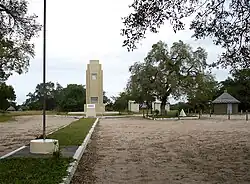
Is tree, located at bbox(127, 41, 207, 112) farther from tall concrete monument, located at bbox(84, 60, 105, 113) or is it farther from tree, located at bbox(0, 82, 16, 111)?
tree, located at bbox(0, 82, 16, 111)

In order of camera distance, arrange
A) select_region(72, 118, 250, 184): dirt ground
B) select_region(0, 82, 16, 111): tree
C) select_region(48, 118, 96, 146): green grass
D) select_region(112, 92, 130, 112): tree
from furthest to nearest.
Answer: select_region(112, 92, 130, 112): tree, select_region(0, 82, 16, 111): tree, select_region(48, 118, 96, 146): green grass, select_region(72, 118, 250, 184): dirt ground

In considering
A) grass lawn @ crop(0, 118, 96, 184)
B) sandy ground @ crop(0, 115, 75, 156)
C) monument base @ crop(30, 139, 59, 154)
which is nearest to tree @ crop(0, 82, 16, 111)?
sandy ground @ crop(0, 115, 75, 156)

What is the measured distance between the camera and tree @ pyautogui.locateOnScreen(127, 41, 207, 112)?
154 ft

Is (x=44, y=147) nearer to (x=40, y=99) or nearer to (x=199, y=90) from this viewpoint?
(x=199, y=90)

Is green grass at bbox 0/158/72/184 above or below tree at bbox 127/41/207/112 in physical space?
below

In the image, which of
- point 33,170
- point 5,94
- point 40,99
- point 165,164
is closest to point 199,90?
point 5,94

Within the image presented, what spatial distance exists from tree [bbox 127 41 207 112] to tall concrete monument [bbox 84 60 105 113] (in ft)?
34.9

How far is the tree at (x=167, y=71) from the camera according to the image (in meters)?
47.0

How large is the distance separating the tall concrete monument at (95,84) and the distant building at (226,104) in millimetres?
16799

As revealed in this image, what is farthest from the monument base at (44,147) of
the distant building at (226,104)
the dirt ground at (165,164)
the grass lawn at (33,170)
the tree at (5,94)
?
the distant building at (226,104)

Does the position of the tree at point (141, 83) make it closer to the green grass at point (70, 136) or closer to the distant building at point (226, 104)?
the distant building at point (226, 104)

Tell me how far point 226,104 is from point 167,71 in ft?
53.9

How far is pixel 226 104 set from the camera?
2381 inches

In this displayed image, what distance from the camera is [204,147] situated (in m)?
14.9
